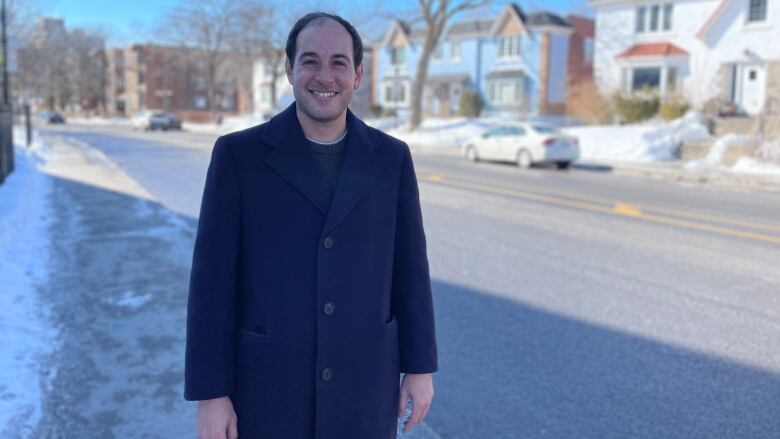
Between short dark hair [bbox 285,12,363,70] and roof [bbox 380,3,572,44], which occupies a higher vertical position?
roof [bbox 380,3,572,44]

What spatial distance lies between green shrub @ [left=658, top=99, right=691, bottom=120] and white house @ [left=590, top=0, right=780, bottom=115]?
7.28 ft

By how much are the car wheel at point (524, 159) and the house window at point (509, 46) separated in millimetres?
26642

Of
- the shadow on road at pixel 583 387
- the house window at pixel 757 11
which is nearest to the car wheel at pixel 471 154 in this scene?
the house window at pixel 757 11

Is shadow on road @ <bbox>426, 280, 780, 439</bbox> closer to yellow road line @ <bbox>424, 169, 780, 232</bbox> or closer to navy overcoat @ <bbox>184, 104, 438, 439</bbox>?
navy overcoat @ <bbox>184, 104, 438, 439</bbox>

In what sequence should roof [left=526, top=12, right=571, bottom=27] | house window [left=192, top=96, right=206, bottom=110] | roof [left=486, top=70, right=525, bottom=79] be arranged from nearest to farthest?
roof [left=526, top=12, right=571, bottom=27] → roof [left=486, top=70, right=525, bottom=79] → house window [left=192, top=96, right=206, bottom=110]

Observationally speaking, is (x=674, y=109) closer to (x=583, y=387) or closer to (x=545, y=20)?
(x=545, y=20)

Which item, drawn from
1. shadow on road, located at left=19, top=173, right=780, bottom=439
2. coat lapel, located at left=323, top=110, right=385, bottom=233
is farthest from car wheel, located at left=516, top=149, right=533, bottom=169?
coat lapel, located at left=323, top=110, right=385, bottom=233

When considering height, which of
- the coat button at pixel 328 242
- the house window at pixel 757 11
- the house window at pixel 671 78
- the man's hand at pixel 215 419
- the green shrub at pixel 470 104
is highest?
the house window at pixel 757 11

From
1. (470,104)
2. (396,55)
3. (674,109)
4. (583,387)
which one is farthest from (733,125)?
(396,55)

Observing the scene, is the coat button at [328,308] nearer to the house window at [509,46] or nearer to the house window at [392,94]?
the house window at [509,46]

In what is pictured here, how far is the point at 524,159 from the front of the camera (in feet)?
68.8

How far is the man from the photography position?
81.2 inches

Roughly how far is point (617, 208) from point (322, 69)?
1088 cm

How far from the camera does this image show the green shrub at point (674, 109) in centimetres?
2934
